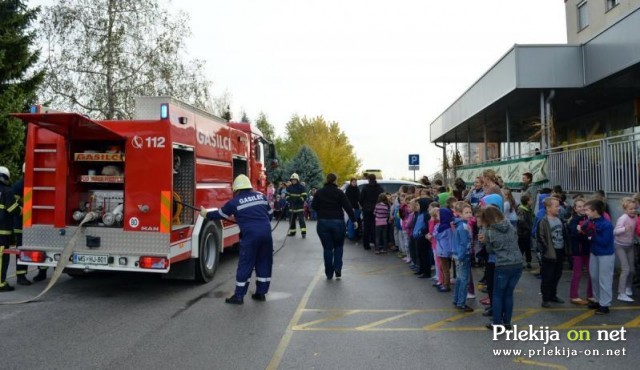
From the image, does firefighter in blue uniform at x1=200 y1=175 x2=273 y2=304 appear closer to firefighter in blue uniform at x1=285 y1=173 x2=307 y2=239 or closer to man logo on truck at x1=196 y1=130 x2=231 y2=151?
man logo on truck at x1=196 y1=130 x2=231 y2=151

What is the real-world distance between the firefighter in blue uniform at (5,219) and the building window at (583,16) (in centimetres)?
2345

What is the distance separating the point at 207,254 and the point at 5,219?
10.5ft

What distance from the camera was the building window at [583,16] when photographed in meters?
22.9

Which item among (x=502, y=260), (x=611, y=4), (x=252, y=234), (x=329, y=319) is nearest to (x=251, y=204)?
(x=252, y=234)

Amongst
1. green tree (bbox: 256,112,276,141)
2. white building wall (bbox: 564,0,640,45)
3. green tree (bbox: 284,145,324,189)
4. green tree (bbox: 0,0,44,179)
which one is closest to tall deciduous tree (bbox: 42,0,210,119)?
green tree (bbox: 0,0,44,179)

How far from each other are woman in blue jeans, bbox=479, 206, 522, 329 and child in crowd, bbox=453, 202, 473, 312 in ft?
2.86

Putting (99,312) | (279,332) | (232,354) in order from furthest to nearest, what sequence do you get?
(99,312), (279,332), (232,354)

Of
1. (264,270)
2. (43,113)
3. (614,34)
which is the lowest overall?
(264,270)

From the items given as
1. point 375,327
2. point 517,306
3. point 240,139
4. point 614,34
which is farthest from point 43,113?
point 614,34

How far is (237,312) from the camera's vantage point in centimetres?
666

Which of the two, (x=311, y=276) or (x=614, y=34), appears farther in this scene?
(x=614, y=34)

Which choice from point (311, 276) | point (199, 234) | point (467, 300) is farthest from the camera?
point (311, 276)

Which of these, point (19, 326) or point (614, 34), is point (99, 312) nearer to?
point (19, 326)

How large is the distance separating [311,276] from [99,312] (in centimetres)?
381
